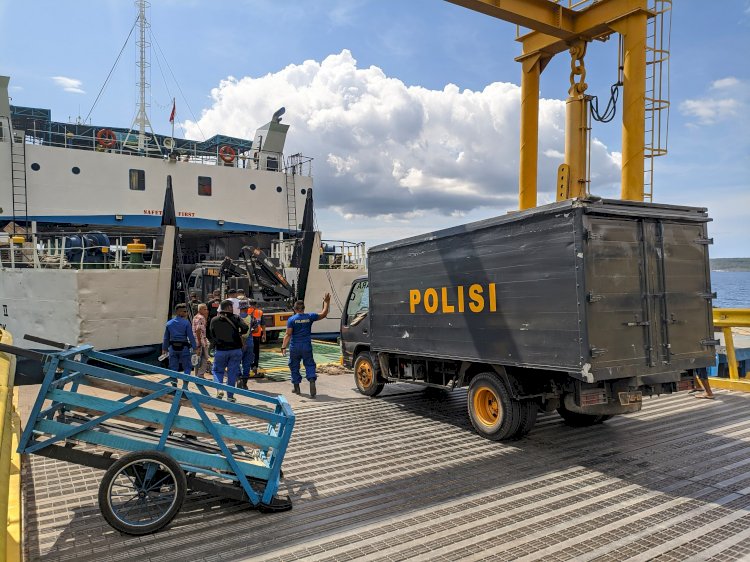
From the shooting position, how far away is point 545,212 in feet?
19.1

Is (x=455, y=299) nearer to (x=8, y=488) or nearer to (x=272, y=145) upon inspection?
(x=8, y=488)

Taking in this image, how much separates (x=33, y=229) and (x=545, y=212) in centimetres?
2129

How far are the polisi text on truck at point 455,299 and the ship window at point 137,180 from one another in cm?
1832

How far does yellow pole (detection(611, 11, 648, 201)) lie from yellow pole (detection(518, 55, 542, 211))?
1811 millimetres

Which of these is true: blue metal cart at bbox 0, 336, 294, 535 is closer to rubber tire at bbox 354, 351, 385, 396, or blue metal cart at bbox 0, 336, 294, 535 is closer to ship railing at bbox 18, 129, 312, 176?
rubber tire at bbox 354, 351, 385, 396

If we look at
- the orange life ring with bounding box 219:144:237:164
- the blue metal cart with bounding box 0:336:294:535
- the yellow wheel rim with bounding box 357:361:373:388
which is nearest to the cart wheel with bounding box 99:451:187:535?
the blue metal cart with bounding box 0:336:294:535

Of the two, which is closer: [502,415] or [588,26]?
[502,415]

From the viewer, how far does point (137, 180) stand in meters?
22.3

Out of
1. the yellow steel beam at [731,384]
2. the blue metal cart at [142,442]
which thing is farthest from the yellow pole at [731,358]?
the blue metal cart at [142,442]

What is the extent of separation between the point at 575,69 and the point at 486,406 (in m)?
7.93

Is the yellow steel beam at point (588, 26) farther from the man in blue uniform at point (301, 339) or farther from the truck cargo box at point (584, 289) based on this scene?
the man in blue uniform at point (301, 339)

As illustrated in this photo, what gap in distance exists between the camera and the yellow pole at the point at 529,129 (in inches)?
460

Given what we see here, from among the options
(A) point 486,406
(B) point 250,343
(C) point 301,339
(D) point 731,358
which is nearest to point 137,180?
(B) point 250,343

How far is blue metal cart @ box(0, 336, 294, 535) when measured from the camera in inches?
161
